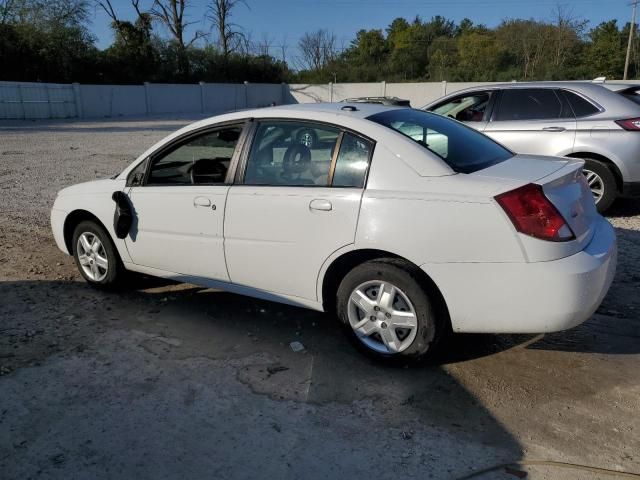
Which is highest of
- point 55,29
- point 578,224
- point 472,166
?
point 55,29

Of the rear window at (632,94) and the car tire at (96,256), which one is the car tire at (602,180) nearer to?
the rear window at (632,94)

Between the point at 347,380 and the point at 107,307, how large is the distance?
92.2 inches

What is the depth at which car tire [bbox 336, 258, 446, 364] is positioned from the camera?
3338 mm

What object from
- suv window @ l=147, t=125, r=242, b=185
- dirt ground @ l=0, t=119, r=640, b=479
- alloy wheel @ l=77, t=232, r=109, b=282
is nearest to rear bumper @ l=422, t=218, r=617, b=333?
dirt ground @ l=0, t=119, r=640, b=479

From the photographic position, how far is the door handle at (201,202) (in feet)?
13.4

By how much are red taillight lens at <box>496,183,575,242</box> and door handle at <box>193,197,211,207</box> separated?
6.75 ft

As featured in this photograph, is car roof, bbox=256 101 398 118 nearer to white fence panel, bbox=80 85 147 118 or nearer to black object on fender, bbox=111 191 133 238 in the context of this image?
black object on fender, bbox=111 191 133 238

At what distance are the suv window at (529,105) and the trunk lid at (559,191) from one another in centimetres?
362

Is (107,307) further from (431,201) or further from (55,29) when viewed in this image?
(55,29)

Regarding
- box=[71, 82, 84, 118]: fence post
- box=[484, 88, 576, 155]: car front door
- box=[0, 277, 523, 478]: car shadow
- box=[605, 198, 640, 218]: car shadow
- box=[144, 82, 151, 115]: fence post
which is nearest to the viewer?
box=[0, 277, 523, 478]: car shadow

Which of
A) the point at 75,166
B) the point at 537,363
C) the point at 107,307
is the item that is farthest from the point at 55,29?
the point at 537,363

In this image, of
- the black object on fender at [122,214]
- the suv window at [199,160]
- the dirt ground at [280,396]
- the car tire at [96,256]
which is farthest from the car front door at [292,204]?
the car tire at [96,256]

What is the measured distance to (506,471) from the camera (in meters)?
2.64

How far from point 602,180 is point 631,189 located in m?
0.33
